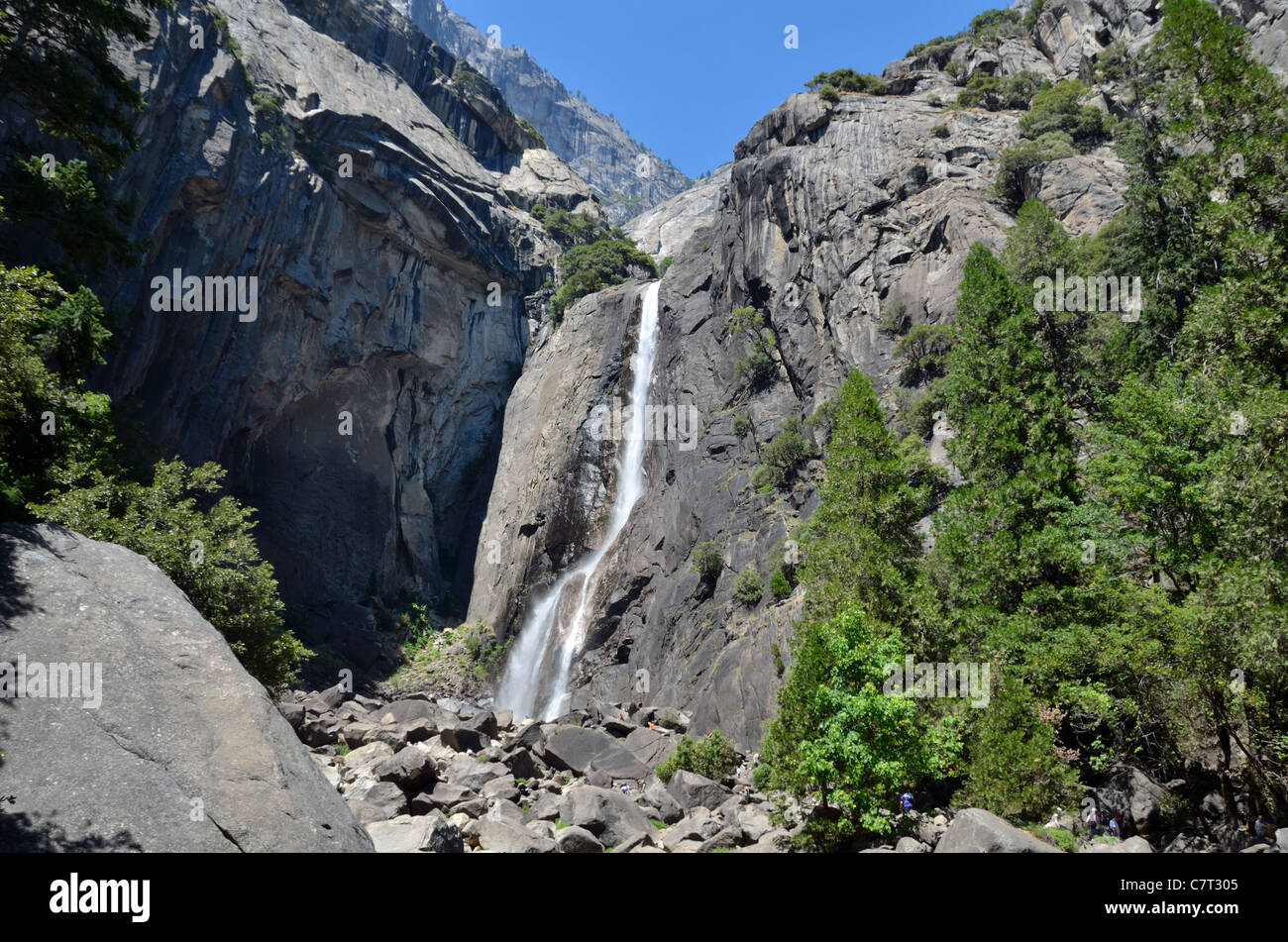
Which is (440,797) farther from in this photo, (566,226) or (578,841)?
(566,226)

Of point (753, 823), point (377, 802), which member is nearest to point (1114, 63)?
point (753, 823)

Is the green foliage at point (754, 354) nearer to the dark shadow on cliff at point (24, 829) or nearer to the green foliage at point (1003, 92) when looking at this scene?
the green foliage at point (1003, 92)

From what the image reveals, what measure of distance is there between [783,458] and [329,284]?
33276 mm

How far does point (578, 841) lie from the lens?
13922mm

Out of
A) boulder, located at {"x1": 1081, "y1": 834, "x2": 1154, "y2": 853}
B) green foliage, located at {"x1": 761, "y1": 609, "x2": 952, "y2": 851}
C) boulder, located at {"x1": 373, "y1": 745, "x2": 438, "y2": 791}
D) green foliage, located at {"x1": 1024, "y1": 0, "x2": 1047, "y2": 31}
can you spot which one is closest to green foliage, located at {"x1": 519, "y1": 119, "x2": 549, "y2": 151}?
green foliage, located at {"x1": 1024, "y1": 0, "x2": 1047, "y2": 31}

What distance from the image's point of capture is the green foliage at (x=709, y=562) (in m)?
32.7

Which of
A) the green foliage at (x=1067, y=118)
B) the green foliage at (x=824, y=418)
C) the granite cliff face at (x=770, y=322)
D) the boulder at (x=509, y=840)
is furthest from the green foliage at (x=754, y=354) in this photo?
the boulder at (x=509, y=840)

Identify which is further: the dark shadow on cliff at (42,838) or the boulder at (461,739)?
the boulder at (461,739)

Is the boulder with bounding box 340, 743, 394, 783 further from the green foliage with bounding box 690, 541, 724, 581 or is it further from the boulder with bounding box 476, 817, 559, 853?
the green foliage with bounding box 690, 541, 724, 581

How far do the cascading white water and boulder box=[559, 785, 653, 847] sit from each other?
69.6ft

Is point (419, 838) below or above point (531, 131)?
below

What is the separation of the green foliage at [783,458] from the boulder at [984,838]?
22.8 metres

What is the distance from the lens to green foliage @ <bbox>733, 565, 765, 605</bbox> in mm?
29453
